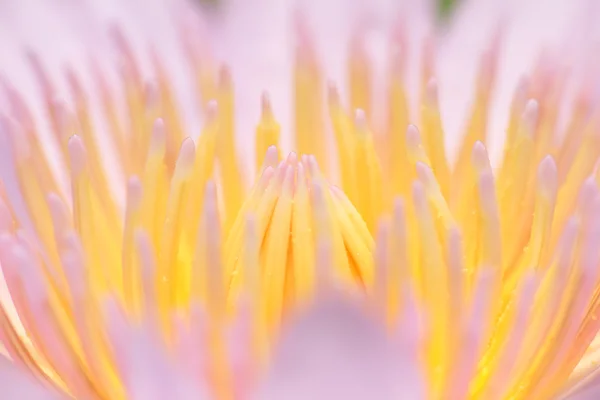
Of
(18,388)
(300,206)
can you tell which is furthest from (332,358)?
(300,206)

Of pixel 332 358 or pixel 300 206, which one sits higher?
pixel 300 206

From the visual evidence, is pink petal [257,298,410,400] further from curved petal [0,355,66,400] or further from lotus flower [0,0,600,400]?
curved petal [0,355,66,400]

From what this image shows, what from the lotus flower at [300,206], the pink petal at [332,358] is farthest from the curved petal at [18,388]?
the pink petal at [332,358]

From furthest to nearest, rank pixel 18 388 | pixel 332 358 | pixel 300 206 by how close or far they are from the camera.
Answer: pixel 300 206, pixel 18 388, pixel 332 358

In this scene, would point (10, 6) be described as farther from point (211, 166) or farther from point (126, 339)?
point (126, 339)

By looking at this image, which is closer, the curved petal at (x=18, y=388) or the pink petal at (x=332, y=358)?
the pink petal at (x=332, y=358)

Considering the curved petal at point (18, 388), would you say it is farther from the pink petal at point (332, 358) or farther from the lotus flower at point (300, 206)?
the pink petal at point (332, 358)

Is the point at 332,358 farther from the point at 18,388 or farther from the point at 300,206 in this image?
the point at 300,206

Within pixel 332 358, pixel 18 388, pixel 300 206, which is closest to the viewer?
pixel 332 358

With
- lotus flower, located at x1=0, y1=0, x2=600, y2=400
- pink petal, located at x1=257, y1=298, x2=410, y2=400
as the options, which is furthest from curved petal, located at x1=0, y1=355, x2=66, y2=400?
pink petal, located at x1=257, y1=298, x2=410, y2=400
